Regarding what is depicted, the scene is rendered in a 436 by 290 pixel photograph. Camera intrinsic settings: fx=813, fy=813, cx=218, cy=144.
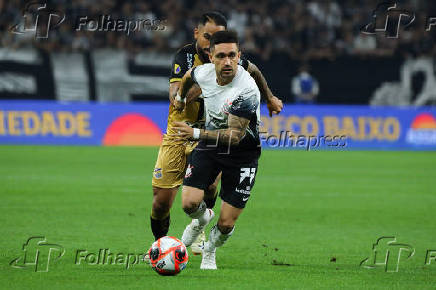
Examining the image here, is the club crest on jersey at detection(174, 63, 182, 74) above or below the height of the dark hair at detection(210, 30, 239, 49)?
below

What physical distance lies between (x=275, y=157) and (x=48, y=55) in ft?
27.2

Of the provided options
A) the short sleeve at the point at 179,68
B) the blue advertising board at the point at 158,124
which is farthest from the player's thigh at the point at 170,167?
the blue advertising board at the point at 158,124

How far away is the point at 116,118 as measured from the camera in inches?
936

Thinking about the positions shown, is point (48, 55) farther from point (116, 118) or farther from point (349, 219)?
point (349, 219)

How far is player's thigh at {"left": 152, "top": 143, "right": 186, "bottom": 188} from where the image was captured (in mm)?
8781

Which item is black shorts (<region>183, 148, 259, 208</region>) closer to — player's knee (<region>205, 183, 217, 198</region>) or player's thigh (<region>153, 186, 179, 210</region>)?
player's thigh (<region>153, 186, 179, 210</region>)

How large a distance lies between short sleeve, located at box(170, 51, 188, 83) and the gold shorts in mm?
703

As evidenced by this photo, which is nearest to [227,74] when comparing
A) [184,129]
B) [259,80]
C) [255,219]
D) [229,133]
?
[229,133]

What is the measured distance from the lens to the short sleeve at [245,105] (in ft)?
25.0

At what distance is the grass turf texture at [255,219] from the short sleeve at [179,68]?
198cm

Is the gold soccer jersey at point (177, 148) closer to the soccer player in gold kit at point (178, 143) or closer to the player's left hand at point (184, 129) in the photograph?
the soccer player in gold kit at point (178, 143)

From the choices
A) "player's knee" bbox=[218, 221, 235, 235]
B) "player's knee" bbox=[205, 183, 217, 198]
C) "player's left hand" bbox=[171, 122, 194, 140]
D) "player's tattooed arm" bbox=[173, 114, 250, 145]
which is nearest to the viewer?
"player's left hand" bbox=[171, 122, 194, 140]

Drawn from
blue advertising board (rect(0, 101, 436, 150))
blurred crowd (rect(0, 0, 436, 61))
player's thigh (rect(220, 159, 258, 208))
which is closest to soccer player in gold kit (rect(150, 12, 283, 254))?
player's thigh (rect(220, 159, 258, 208))

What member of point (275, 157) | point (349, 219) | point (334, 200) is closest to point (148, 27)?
point (275, 157)
